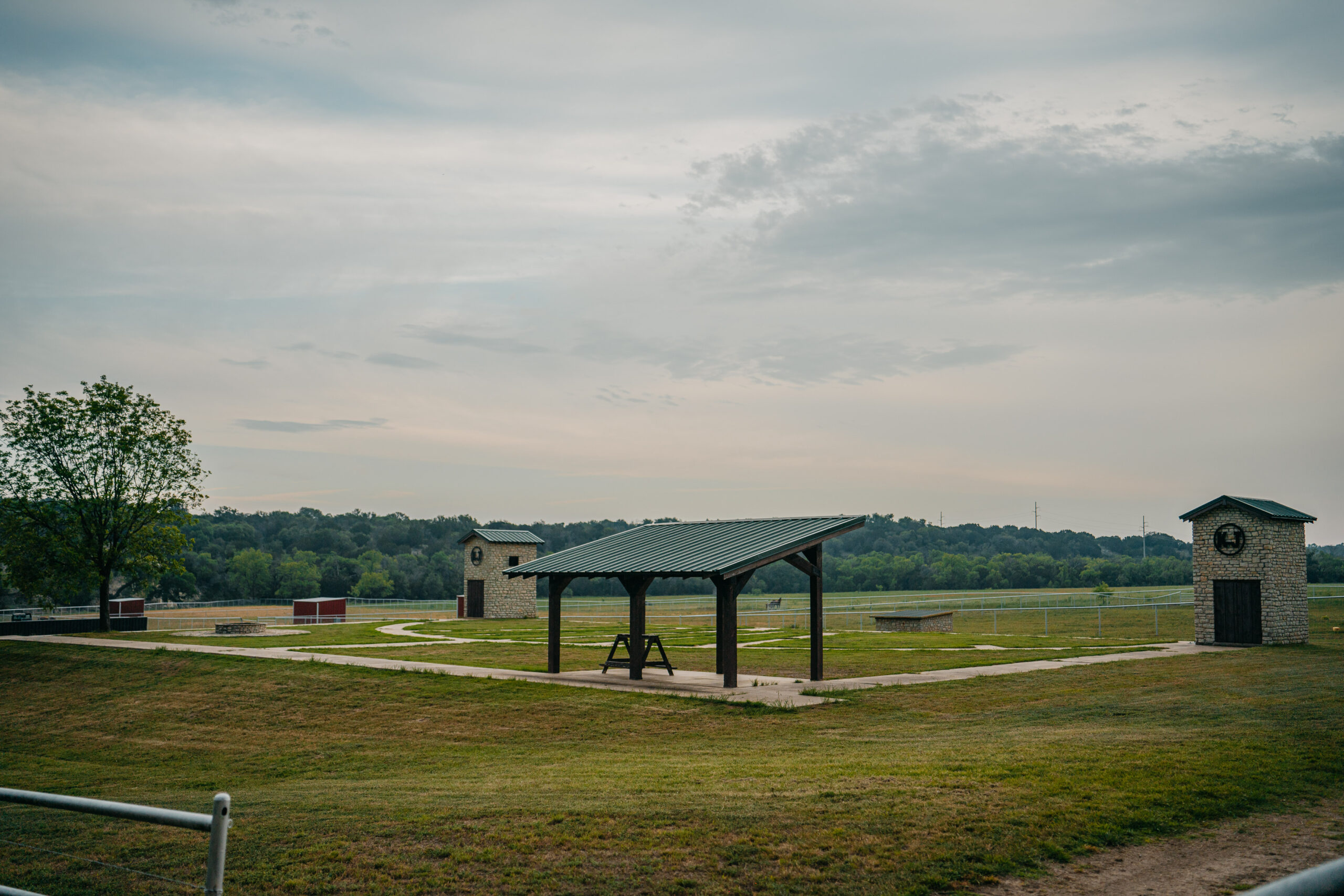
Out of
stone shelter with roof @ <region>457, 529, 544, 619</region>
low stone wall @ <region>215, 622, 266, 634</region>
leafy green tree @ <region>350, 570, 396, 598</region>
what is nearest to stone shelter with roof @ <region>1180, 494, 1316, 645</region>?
stone shelter with roof @ <region>457, 529, 544, 619</region>

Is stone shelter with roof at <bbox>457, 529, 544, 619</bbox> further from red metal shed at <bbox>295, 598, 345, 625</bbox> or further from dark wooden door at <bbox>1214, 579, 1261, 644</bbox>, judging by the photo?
dark wooden door at <bbox>1214, 579, 1261, 644</bbox>

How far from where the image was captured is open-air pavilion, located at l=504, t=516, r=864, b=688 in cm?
2097

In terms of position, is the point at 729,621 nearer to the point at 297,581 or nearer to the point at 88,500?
the point at 88,500

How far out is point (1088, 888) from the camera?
293 inches

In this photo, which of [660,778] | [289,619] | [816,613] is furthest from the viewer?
[289,619]

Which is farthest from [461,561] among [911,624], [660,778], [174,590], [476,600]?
[660,778]

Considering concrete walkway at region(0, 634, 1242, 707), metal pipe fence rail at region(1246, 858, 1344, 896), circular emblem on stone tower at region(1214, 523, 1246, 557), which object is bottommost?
concrete walkway at region(0, 634, 1242, 707)

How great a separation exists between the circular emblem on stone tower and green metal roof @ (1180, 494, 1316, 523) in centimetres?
65

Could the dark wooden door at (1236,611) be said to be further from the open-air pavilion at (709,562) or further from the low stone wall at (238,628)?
the low stone wall at (238,628)

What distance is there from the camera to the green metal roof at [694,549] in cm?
2107

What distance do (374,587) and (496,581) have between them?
42974 mm

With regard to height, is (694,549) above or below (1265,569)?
above

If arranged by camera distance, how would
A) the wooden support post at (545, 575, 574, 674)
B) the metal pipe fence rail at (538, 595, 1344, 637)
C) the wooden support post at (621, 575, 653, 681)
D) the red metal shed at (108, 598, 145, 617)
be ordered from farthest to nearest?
the red metal shed at (108, 598, 145, 617) → the metal pipe fence rail at (538, 595, 1344, 637) → the wooden support post at (545, 575, 574, 674) → the wooden support post at (621, 575, 653, 681)

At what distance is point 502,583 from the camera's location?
181 feet
